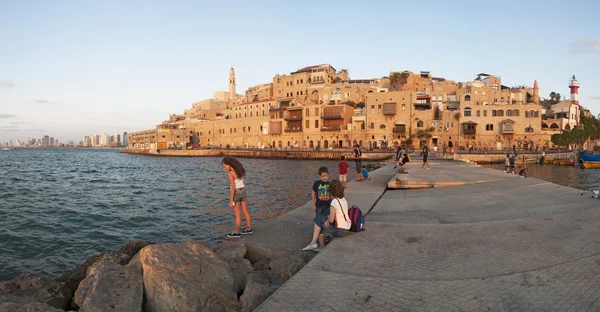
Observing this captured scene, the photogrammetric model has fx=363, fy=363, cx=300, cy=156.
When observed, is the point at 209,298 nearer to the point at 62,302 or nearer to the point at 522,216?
the point at 62,302

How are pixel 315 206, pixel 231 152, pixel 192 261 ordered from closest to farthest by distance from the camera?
pixel 192 261
pixel 315 206
pixel 231 152

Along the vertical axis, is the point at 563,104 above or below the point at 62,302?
above

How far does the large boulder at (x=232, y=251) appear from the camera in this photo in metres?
6.74

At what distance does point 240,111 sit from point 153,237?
3572 inches

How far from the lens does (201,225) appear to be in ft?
44.0

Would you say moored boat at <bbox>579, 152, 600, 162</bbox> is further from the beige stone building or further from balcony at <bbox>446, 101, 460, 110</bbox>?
balcony at <bbox>446, 101, 460, 110</bbox>

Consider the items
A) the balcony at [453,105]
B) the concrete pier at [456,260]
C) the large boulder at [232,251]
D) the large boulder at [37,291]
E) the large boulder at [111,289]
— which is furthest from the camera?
the balcony at [453,105]

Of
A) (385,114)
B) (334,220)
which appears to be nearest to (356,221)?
(334,220)

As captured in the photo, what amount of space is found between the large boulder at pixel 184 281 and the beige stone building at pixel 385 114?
2687 inches

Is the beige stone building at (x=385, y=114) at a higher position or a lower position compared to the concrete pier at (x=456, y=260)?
higher

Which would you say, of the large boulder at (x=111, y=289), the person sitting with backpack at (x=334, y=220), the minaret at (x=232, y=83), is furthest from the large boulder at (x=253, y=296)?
the minaret at (x=232, y=83)

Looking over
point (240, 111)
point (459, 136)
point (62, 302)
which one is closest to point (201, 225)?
point (62, 302)

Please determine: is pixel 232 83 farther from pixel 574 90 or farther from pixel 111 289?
pixel 111 289

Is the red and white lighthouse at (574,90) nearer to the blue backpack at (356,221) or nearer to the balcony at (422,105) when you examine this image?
the balcony at (422,105)
